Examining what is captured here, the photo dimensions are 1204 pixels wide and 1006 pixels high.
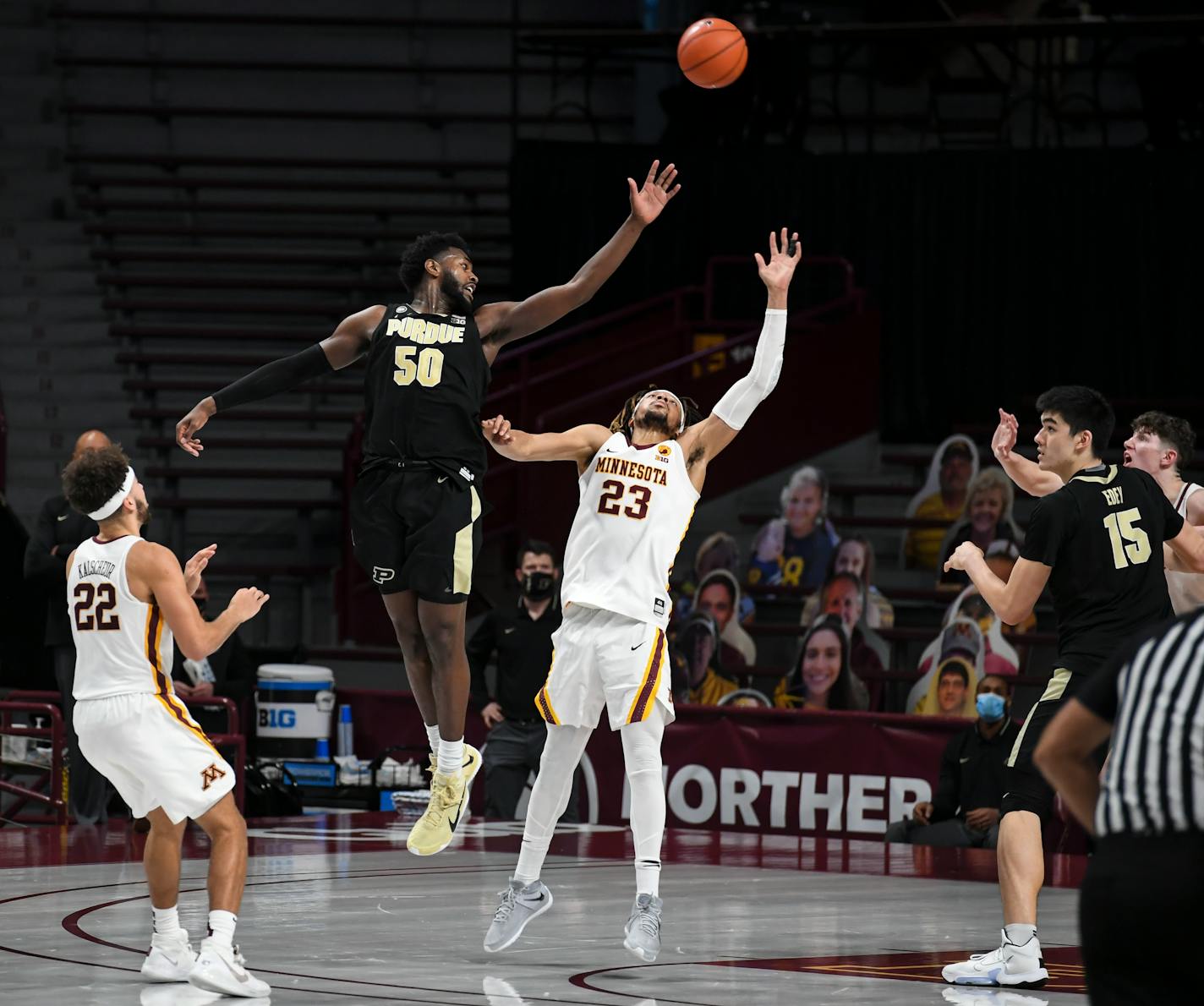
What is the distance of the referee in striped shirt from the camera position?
115 inches

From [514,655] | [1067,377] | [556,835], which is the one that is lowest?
[556,835]

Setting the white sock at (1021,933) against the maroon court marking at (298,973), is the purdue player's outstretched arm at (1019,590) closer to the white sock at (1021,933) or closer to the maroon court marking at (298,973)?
the white sock at (1021,933)

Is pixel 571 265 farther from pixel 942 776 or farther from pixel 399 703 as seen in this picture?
pixel 942 776

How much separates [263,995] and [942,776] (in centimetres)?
537

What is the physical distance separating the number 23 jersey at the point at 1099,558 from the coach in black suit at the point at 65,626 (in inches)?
236

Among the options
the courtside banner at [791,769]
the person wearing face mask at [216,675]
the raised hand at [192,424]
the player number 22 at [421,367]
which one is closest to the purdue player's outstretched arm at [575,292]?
the player number 22 at [421,367]

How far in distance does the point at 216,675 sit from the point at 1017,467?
20.2 feet

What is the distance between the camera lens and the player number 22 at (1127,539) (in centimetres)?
603

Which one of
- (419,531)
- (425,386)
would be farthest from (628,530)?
(425,386)

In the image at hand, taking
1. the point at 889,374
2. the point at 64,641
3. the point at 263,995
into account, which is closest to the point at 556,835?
the point at 64,641

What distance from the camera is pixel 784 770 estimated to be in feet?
35.3

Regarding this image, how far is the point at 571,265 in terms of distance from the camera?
15.5m

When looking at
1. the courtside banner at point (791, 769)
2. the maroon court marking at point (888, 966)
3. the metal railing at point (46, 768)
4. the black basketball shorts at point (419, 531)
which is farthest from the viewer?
the courtside banner at point (791, 769)

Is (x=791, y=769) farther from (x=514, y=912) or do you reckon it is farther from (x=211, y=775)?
(x=211, y=775)
